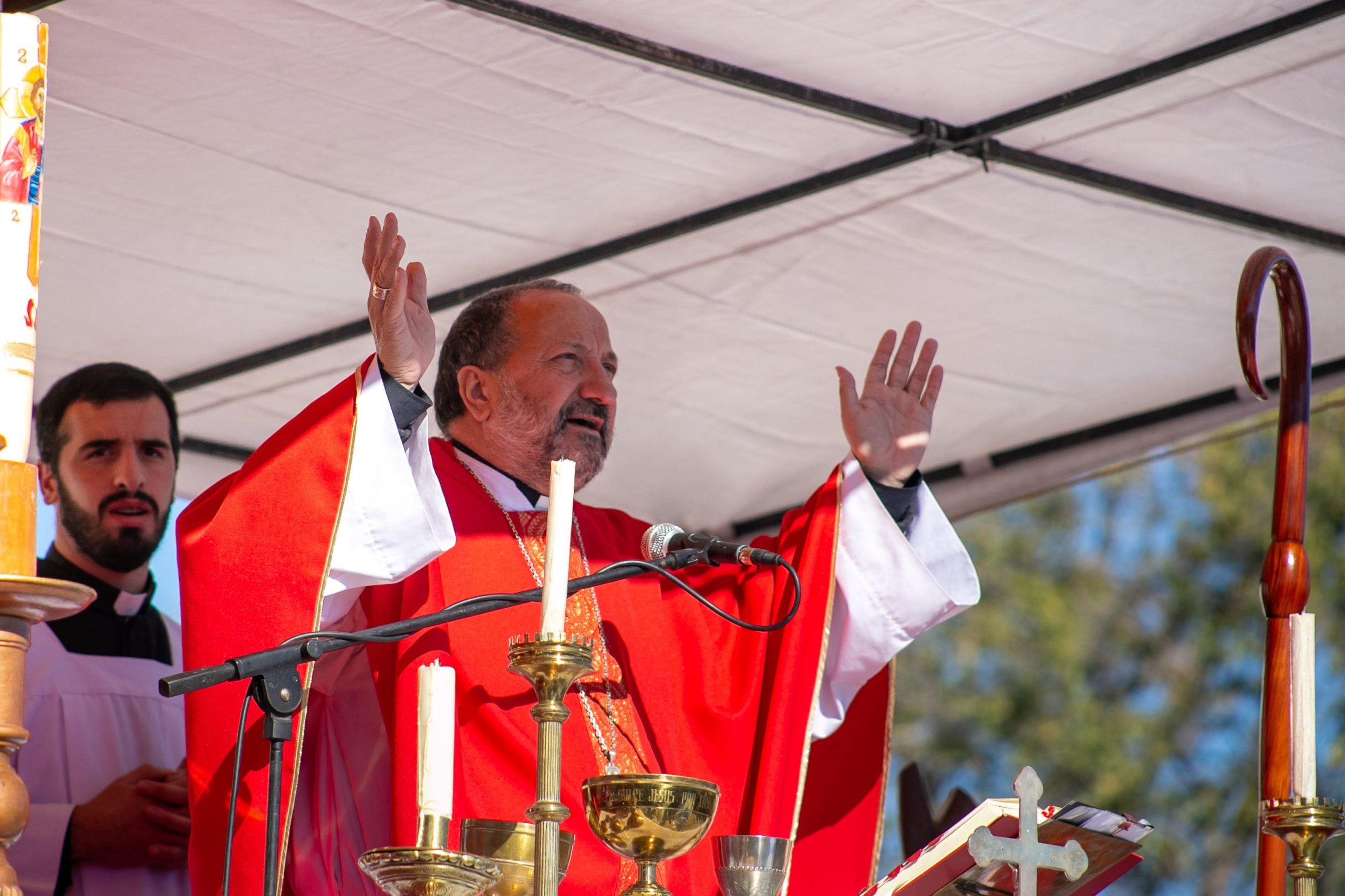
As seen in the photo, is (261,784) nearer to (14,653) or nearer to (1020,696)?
(14,653)

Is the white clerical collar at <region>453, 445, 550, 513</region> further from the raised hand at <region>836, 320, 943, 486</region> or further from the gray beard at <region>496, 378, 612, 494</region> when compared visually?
the raised hand at <region>836, 320, 943, 486</region>

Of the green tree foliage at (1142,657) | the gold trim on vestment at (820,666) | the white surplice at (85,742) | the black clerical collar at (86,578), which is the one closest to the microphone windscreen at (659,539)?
the gold trim on vestment at (820,666)

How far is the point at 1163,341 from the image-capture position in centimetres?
497

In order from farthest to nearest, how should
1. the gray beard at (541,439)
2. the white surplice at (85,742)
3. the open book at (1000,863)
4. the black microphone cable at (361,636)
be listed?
the gray beard at (541,439), the white surplice at (85,742), the open book at (1000,863), the black microphone cable at (361,636)

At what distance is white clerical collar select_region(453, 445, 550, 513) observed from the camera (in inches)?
164

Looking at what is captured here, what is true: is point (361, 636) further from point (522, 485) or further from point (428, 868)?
point (522, 485)

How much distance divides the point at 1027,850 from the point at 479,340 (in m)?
2.27

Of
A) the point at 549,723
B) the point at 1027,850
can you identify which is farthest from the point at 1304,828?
the point at 549,723

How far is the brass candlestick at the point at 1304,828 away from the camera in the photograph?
8.65 feet

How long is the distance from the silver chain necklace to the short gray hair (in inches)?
9.3

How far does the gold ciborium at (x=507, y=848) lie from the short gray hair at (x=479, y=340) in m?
1.89

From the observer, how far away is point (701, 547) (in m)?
2.80

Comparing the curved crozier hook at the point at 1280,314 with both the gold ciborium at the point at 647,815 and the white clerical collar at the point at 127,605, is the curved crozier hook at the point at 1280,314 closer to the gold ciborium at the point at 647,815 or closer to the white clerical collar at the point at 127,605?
the gold ciborium at the point at 647,815

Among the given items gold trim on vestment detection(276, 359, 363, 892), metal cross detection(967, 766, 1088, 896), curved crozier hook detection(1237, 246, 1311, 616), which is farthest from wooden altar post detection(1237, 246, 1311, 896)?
gold trim on vestment detection(276, 359, 363, 892)
